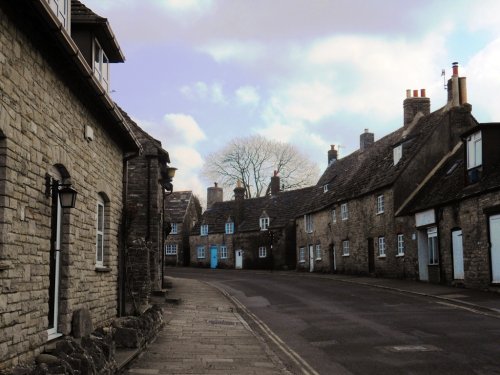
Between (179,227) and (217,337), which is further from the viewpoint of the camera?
(179,227)

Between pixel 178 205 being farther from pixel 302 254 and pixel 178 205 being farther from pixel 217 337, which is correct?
pixel 217 337

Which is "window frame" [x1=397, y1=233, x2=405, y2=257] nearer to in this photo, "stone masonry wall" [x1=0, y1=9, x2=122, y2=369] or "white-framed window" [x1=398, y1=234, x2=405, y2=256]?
"white-framed window" [x1=398, y1=234, x2=405, y2=256]

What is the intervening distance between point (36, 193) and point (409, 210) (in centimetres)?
2297

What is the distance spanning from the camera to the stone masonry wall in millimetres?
6871

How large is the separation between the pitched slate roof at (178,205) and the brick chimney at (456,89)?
1439 inches

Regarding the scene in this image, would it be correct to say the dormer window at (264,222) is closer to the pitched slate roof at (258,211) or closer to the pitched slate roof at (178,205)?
the pitched slate roof at (258,211)

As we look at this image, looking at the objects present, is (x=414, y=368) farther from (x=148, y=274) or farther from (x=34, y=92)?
(x=148, y=274)

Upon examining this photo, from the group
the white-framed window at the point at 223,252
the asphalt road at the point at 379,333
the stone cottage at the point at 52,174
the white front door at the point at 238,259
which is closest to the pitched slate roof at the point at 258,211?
the white-framed window at the point at 223,252

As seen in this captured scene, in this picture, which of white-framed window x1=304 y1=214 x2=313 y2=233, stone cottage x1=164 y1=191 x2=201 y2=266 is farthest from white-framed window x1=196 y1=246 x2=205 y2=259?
white-framed window x1=304 y1=214 x2=313 y2=233

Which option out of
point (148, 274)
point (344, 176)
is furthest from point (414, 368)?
point (344, 176)

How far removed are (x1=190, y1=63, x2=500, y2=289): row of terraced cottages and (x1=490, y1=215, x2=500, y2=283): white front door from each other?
1.4 inches

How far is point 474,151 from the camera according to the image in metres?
23.0

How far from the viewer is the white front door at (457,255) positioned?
23.4 metres

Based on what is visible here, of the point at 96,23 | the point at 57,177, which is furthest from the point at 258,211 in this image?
the point at 57,177
